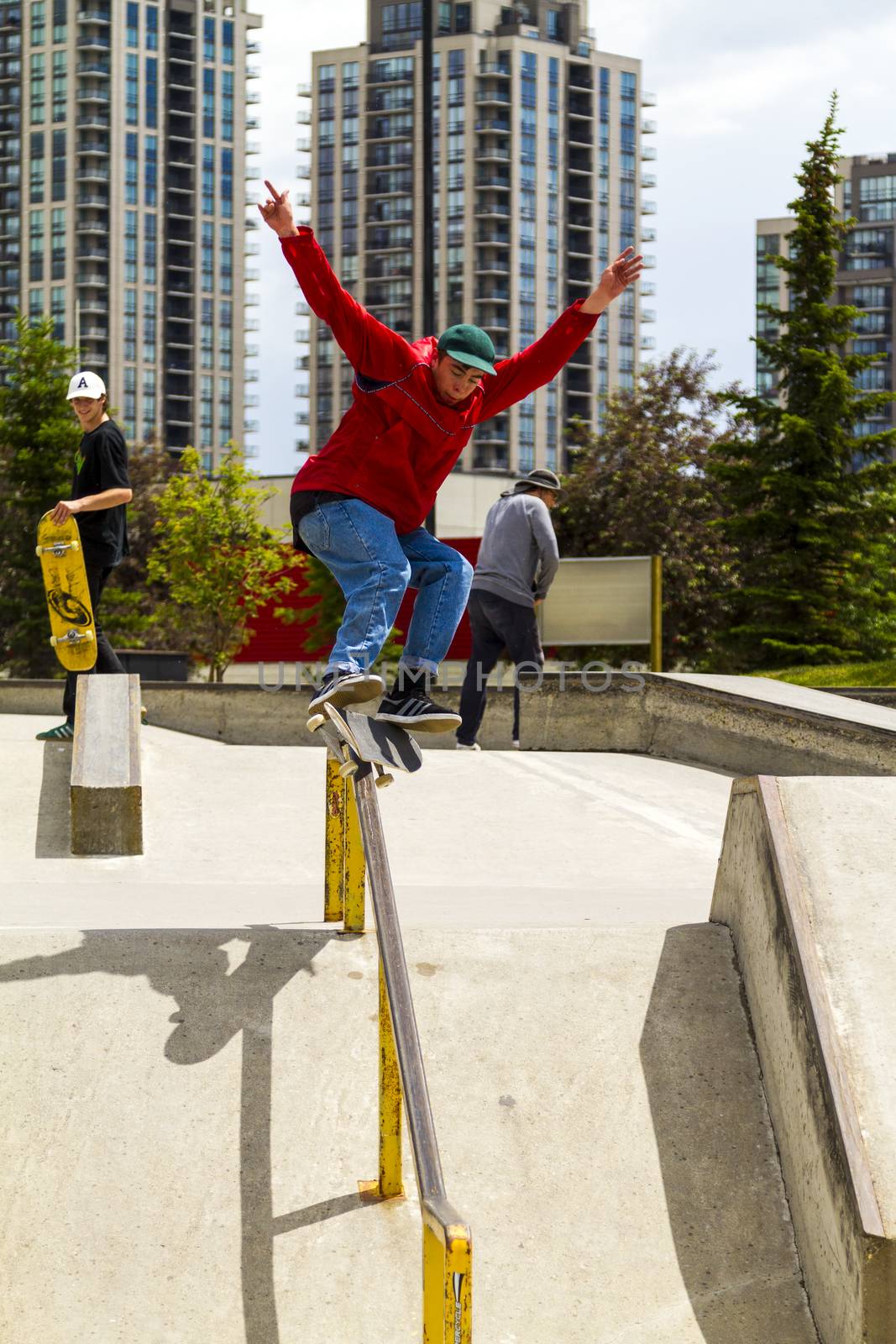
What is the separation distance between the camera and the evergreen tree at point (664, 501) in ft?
86.2

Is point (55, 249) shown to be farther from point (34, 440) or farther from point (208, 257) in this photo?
point (34, 440)

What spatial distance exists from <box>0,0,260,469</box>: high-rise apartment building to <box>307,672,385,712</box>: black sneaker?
376 feet

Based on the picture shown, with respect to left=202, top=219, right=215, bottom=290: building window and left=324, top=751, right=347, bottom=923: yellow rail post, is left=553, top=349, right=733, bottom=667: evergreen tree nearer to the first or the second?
left=324, top=751, right=347, bottom=923: yellow rail post

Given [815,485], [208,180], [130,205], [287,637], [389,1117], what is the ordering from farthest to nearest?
[208,180]
[130,205]
[287,637]
[815,485]
[389,1117]

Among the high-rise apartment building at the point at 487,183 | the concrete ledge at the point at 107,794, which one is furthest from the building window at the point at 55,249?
the concrete ledge at the point at 107,794

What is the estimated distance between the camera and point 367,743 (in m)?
3.69

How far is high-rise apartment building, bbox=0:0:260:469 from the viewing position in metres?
116

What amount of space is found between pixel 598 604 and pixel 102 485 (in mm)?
6574

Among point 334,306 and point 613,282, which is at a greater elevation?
point 613,282

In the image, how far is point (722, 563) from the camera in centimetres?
2664

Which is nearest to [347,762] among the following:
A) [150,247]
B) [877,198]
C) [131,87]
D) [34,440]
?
[34,440]

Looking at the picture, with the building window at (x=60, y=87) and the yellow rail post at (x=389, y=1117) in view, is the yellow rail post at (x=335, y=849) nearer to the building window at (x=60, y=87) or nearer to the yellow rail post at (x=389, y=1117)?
the yellow rail post at (x=389, y=1117)

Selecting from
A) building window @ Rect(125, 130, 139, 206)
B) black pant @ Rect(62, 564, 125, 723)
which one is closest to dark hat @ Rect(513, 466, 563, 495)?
black pant @ Rect(62, 564, 125, 723)

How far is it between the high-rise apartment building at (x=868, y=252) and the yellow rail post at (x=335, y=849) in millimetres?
130447
